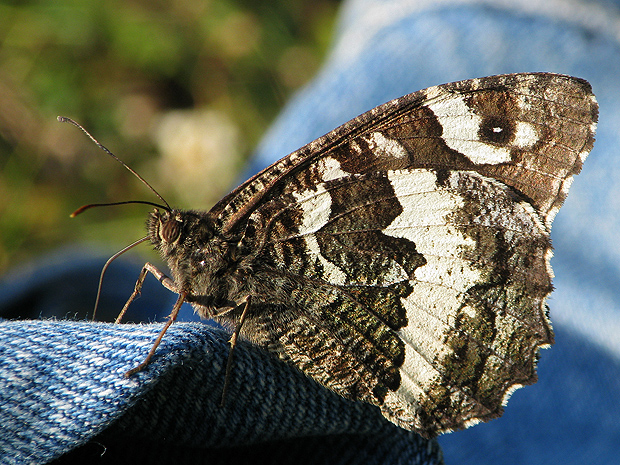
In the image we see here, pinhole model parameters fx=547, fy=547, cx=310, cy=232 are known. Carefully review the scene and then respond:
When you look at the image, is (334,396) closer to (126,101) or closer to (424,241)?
(424,241)

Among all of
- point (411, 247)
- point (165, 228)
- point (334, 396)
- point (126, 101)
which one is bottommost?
point (334, 396)

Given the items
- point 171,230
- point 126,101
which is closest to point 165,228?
point 171,230

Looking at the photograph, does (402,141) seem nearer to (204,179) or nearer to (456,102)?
(456,102)

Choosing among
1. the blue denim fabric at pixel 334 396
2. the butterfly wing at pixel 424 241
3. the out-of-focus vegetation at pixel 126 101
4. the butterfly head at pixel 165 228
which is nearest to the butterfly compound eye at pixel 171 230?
the butterfly head at pixel 165 228

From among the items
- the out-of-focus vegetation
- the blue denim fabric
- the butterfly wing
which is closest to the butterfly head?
the butterfly wing

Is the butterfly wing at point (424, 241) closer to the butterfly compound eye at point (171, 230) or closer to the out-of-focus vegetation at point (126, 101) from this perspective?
the butterfly compound eye at point (171, 230)
